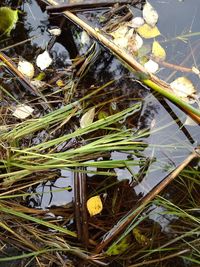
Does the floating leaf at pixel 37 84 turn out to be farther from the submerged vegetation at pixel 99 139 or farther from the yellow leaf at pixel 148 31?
the yellow leaf at pixel 148 31

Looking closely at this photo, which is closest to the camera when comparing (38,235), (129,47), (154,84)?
(38,235)

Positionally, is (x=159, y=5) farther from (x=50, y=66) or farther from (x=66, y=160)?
(x=66, y=160)

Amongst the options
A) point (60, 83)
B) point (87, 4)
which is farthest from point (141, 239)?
point (87, 4)

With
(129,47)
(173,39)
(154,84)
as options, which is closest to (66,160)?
(154,84)

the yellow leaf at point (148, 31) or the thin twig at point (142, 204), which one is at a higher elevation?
the yellow leaf at point (148, 31)

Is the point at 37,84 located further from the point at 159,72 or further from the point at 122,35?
the point at 159,72

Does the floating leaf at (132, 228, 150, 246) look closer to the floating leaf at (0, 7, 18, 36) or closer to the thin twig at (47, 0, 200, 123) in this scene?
the thin twig at (47, 0, 200, 123)

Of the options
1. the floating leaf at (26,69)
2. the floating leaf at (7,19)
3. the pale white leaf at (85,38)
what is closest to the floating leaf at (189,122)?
the pale white leaf at (85,38)
